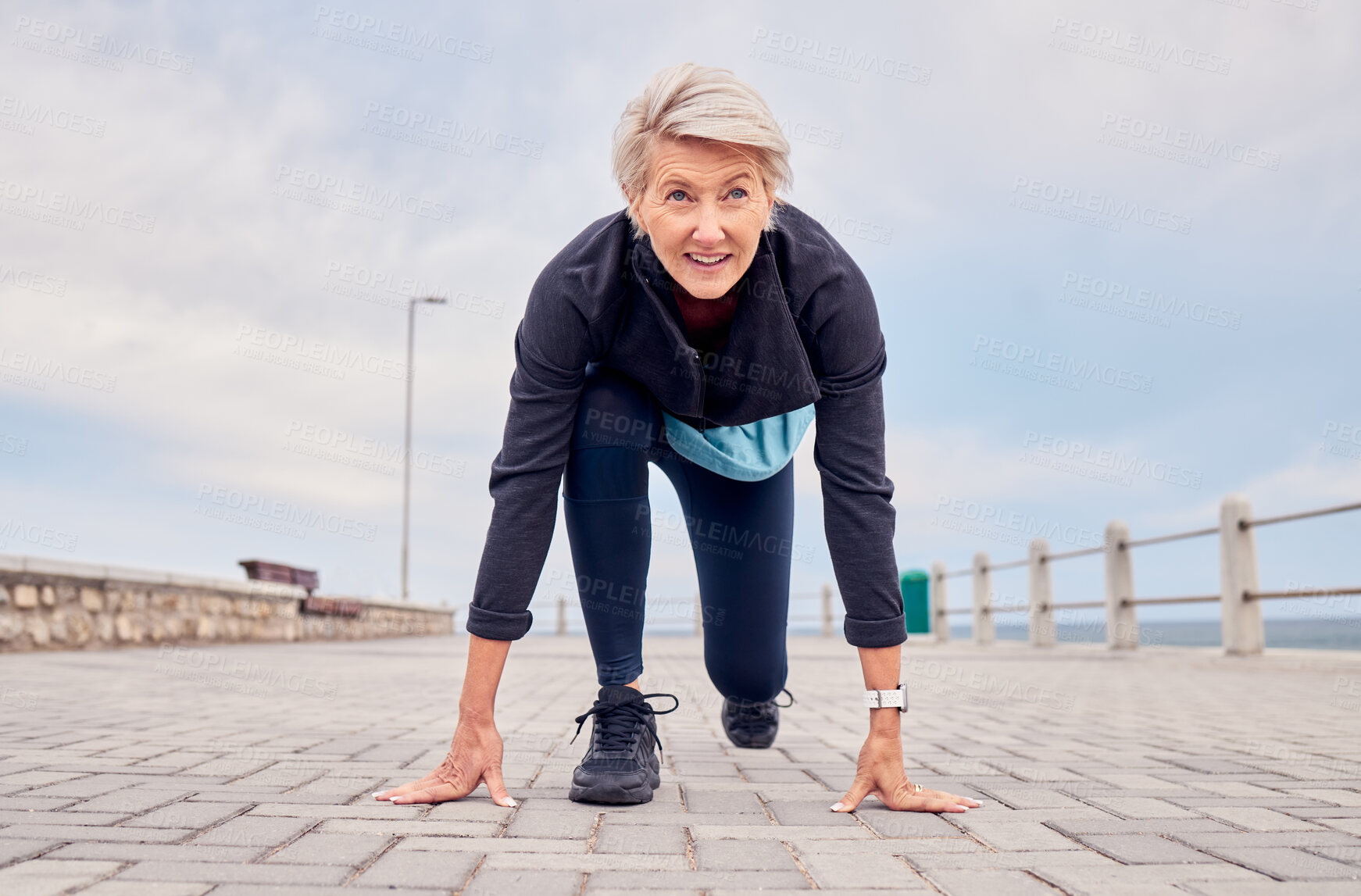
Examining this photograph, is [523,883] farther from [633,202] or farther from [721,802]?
[633,202]

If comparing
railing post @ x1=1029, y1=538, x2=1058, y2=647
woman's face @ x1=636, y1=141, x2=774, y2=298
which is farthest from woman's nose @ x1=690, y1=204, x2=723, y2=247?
railing post @ x1=1029, y1=538, x2=1058, y2=647

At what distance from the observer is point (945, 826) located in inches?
82.4

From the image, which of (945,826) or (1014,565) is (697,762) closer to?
(945,826)

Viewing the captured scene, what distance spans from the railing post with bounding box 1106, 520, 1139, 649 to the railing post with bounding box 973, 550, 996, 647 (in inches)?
142

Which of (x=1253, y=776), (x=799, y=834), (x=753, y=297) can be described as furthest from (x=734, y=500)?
(x=1253, y=776)

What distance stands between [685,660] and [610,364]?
750 centimetres

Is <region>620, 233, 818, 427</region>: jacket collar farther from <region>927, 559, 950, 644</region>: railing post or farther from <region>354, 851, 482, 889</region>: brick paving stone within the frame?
<region>927, 559, 950, 644</region>: railing post

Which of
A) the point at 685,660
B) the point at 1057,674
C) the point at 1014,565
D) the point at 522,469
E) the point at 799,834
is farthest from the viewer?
the point at 1014,565

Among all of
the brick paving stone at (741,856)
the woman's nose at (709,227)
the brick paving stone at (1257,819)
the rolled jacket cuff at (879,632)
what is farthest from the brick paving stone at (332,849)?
the brick paving stone at (1257,819)

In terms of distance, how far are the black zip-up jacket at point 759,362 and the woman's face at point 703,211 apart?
6.9 inches

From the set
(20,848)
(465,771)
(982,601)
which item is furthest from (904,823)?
(982,601)

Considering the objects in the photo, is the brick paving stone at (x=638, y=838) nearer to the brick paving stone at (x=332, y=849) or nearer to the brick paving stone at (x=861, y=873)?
the brick paving stone at (x=861, y=873)

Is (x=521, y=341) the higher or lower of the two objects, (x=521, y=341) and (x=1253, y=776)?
the higher

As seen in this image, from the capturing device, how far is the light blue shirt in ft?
9.11
